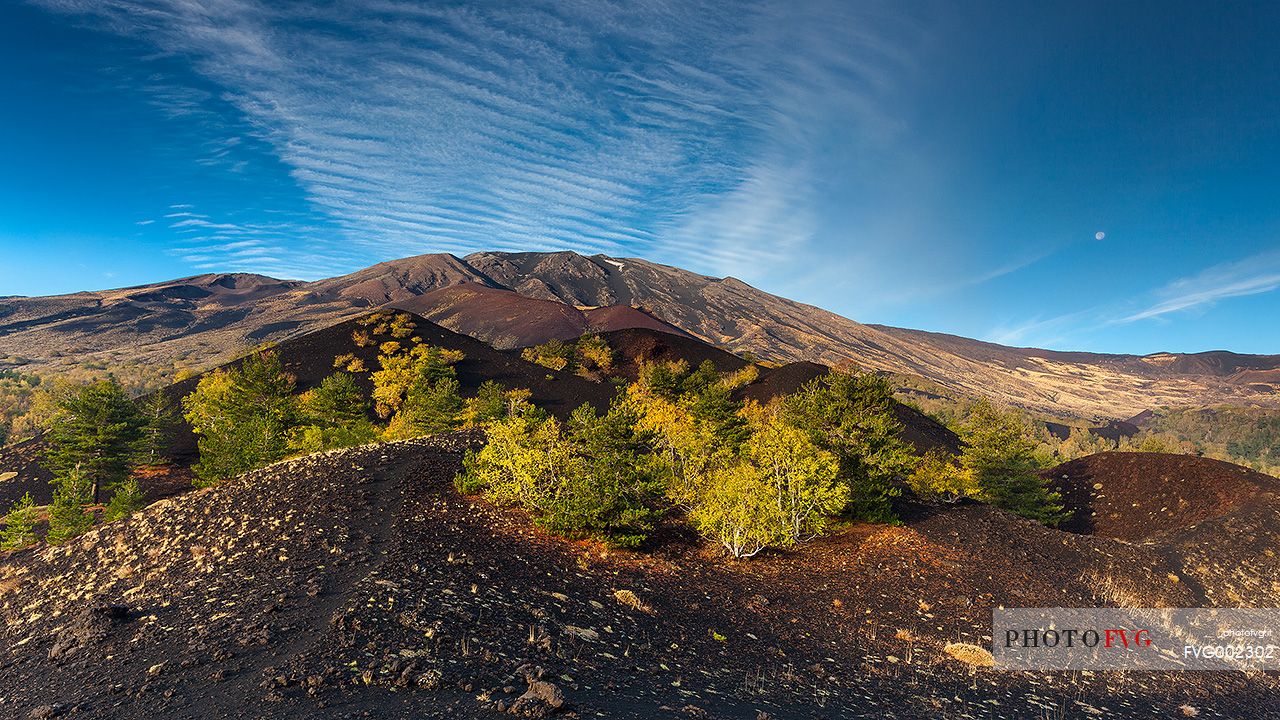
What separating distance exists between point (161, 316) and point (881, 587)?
257619 mm

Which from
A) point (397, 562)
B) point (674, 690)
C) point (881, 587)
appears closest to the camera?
point (674, 690)

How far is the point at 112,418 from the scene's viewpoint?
2998 cm

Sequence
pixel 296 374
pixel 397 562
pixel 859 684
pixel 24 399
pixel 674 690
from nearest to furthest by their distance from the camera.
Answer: pixel 674 690 → pixel 859 684 → pixel 397 562 → pixel 296 374 → pixel 24 399

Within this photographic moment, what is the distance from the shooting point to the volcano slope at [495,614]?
6996 millimetres

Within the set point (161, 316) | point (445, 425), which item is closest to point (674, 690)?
point (445, 425)

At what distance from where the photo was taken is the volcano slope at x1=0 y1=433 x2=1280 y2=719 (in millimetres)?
6996

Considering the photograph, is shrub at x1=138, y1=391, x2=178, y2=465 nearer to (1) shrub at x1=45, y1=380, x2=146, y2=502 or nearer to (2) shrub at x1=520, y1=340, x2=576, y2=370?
(1) shrub at x1=45, y1=380, x2=146, y2=502

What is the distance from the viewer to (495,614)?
9.74m

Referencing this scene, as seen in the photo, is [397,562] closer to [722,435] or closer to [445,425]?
[722,435]

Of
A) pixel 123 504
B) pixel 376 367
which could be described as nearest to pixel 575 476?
pixel 123 504

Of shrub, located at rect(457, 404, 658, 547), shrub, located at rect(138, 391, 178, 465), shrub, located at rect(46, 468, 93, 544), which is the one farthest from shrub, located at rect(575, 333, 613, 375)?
shrub, located at rect(457, 404, 658, 547)

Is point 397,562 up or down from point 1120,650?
up

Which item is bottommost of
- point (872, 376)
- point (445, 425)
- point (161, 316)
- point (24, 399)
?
point (24, 399)

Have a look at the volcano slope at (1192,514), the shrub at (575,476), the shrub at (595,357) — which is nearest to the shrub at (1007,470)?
the volcano slope at (1192,514)
